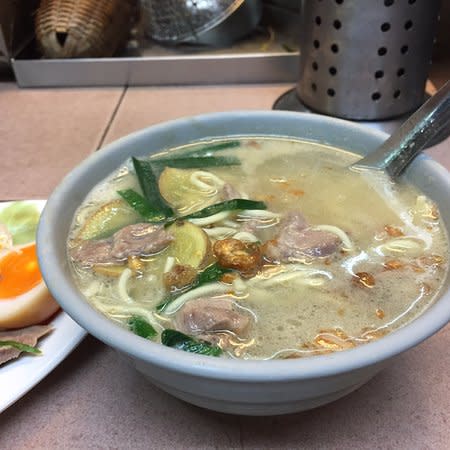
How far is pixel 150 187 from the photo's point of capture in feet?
3.15

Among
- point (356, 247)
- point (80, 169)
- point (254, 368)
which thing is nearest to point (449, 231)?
point (356, 247)

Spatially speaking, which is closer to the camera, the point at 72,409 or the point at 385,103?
the point at 72,409

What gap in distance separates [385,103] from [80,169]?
840 millimetres

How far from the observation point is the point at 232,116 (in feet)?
3.46

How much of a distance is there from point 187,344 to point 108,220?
0.33 metres

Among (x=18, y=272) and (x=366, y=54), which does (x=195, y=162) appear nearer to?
(x=18, y=272)

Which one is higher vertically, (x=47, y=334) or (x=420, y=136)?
(x=420, y=136)

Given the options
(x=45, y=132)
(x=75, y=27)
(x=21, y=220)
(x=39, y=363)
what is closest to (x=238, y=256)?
(x=39, y=363)

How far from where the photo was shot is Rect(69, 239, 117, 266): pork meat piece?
814mm

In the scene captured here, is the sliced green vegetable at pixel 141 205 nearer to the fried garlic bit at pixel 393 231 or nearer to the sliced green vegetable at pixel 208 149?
the sliced green vegetable at pixel 208 149

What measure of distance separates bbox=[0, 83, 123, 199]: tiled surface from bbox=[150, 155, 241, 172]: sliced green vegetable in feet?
1.39

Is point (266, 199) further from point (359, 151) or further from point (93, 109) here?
point (93, 109)

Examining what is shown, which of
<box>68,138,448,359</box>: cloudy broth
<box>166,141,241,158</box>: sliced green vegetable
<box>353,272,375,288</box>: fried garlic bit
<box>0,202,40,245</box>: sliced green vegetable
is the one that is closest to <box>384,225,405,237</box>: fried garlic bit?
<box>68,138,448,359</box>: cloudy broth

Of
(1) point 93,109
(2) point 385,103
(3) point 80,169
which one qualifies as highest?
(3) point 80,169
